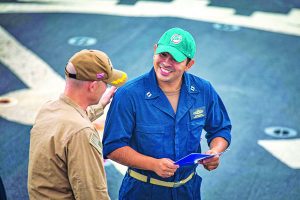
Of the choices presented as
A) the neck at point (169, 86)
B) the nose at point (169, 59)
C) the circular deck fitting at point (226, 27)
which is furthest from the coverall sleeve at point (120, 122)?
the circular deck fitting at point (226, 27)

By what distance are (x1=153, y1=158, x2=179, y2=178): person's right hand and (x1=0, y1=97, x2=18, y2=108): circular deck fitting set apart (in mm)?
4590

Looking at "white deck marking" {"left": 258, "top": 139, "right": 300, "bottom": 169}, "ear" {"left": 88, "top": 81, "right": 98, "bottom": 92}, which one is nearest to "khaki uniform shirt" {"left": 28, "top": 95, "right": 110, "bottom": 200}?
"ear" {"left": 88, "top": 81, "right": 98, "bottom": 92}

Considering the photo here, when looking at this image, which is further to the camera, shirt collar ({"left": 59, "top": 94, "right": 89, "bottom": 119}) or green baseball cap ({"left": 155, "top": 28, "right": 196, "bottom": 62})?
Answer: green baseball cap ({"left": 155, "top": 28, "right": 196, "bottom": 62})

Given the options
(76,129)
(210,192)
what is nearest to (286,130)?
(210,192)

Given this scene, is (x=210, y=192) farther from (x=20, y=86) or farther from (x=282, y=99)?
(x=20, y=86)

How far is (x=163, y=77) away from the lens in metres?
4.57

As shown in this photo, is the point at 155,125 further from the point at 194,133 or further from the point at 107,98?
the point at 107,98

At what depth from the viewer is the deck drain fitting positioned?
8031mm

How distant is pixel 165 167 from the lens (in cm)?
441

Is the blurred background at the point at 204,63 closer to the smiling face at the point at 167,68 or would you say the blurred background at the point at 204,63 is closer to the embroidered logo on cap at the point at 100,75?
the smiling face at the point at 167,68

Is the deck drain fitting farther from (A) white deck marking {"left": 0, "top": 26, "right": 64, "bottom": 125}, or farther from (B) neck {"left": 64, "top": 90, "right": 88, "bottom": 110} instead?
(B) neck {"left": 64, "top": 90, "right": 88, "bottom": 110}

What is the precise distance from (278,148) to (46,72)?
3.84 m

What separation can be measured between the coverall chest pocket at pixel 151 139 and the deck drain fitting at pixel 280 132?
377 centimetres

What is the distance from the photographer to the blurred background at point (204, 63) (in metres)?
7.14
